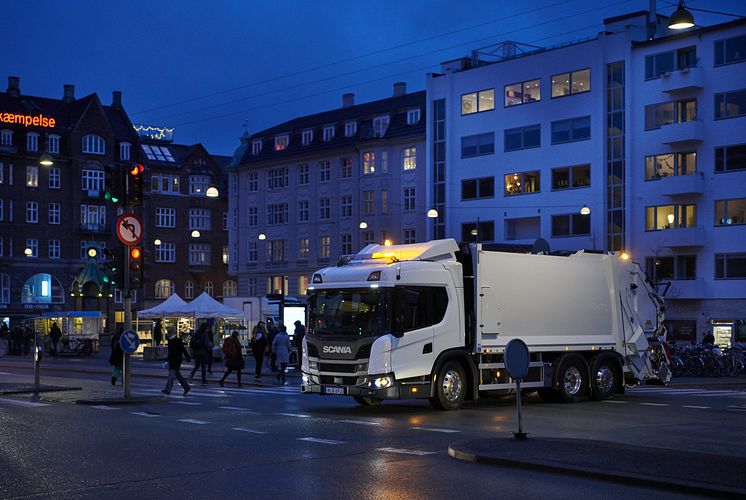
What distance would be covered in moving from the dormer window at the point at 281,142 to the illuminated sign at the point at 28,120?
19195mm

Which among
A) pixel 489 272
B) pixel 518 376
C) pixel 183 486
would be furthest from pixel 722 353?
pixel 183 486

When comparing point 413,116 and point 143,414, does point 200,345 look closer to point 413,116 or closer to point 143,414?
point 143,414

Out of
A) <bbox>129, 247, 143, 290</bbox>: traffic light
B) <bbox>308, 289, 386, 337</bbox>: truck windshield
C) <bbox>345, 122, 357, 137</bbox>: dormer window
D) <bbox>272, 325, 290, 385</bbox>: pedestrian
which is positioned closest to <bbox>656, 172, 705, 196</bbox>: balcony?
<bbox>272, 325, 290, 385</bbox>: pedestrian

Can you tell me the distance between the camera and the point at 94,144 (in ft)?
306

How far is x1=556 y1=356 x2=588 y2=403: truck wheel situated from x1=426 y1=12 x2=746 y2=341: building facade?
1032 inches

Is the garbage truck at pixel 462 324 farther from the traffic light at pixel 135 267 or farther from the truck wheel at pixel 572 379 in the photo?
the traffic light at pixel 135 267

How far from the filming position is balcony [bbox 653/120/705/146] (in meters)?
52.6

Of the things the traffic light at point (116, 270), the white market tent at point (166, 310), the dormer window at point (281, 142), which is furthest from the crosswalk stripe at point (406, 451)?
the dormer window at point (281, 142)

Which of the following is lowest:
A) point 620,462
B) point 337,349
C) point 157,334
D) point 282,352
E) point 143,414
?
point 157,334

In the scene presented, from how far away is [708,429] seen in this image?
1744 centimetres

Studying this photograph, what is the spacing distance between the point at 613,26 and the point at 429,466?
164ft

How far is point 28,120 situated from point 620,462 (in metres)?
77.6

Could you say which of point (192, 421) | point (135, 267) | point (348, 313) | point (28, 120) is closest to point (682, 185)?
point (348, 313)

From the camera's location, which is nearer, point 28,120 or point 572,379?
point 572,379
